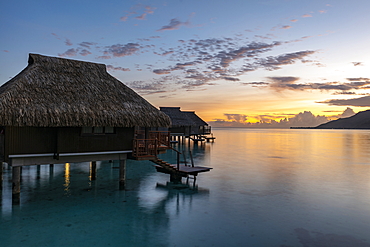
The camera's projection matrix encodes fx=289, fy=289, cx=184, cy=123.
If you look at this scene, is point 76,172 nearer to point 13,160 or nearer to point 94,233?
point 13,160

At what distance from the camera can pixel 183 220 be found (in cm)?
1285

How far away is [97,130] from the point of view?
50.8 ft

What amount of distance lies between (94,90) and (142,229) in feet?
27.6

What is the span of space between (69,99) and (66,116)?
4.50 ft

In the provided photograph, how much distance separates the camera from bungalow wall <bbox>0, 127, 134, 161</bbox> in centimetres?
1319

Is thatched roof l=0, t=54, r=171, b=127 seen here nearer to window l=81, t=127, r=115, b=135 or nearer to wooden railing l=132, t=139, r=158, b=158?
window l=81, t=127, r=115, b=135

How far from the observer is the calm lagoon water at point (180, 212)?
10.7 meters

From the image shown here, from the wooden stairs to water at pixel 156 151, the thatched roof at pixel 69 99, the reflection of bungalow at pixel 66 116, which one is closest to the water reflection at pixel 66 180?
the reflection of bungalow at pixel 66 116

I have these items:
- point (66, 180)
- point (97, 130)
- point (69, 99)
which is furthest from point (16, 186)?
point (66, 180)

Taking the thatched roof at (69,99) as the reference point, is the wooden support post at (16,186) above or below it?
below

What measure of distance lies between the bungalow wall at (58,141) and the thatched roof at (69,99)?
929 mm

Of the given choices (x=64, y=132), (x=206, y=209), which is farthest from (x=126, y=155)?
(x=206, y=209)

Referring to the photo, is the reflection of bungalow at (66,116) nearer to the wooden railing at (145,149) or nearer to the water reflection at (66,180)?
the wooden railing at (145,149)

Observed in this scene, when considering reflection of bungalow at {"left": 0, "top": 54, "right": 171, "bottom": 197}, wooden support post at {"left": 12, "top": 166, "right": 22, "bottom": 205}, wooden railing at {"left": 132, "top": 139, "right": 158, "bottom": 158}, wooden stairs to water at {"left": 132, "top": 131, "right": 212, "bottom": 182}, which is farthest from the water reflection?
wooden stairs to water at {"left": 132, "top": 131, "right": 212, "bottom": 182}
